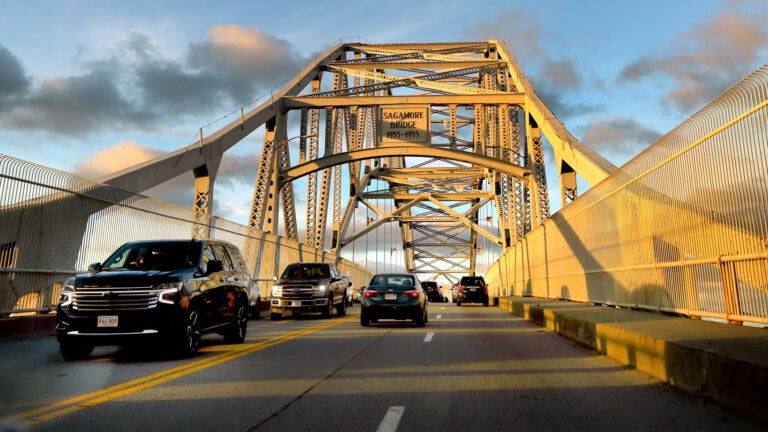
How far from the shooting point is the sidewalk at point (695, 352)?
5.40m

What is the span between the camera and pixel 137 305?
918cm

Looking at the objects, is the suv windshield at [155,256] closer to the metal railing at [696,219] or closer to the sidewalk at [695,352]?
the sidewalk at [695,352]

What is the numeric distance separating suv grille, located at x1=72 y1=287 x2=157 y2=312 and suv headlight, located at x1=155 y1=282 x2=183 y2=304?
0.14 m

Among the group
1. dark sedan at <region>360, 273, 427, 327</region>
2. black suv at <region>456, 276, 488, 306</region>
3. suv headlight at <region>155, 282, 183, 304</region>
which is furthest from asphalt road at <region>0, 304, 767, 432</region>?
black suv at <region>456, 276, 488, 306</region>

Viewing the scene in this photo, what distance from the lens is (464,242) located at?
119 meters

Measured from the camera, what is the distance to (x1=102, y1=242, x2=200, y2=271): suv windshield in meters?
10.6

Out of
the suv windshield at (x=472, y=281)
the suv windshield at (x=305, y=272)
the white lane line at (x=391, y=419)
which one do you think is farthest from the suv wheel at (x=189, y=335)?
the suv windshield at (x=472, y=281)

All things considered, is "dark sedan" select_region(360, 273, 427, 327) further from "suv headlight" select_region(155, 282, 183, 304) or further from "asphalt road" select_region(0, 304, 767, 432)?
"suv headlight" select_region(155, 282, 183, 304)

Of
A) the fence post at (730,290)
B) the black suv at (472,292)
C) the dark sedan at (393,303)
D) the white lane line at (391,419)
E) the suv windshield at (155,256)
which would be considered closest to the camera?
the white lane line at (391,419)

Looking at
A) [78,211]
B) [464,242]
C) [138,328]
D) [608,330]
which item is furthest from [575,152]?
[464,242]

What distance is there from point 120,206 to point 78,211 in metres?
1.79

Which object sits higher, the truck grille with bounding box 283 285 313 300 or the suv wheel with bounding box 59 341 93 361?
the truck grille with bounding box 283 285 313 300

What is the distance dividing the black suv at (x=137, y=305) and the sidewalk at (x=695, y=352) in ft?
20.9

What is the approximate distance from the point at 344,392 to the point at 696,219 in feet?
20.2
